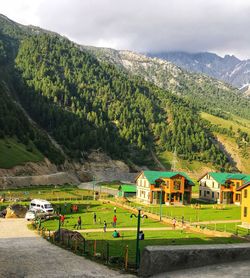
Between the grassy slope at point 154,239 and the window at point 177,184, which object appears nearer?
the grassy slope at point 154,239

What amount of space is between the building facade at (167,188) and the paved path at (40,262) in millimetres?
55703

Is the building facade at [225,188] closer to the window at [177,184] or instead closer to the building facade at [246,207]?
the window at [177,184]

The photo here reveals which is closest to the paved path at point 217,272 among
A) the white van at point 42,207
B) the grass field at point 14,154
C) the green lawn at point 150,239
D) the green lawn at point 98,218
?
the green lawn at point 150,239

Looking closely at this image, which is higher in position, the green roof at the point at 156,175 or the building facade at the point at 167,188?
the green roof at the point at 156,175

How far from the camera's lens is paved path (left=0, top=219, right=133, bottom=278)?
25391mm

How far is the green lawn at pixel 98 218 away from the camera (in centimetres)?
6056

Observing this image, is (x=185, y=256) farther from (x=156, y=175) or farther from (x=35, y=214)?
(x=156, y=175)

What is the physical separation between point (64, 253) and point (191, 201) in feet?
238

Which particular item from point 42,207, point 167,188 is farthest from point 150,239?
point 167,188

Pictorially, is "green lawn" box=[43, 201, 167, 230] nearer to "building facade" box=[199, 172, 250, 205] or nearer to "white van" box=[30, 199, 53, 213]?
"white van" box=[30, 199, 53, 213]

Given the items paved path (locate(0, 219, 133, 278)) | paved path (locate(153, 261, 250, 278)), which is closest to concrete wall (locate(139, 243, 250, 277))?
paved path (locate(153, 261, 250, 278))

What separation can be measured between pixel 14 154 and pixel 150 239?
321ft

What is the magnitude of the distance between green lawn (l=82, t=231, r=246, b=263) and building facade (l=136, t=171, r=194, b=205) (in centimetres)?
4254

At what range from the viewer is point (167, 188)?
97938mm
